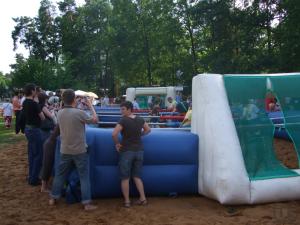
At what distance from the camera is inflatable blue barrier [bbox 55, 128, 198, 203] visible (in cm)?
651

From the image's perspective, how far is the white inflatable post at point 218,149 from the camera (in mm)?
6086

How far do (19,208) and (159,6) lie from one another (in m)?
33.4

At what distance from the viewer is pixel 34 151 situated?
761 cm

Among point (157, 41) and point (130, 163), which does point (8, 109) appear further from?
point (157, 41)

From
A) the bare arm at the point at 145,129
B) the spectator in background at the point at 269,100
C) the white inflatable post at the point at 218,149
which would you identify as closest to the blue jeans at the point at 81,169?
the bare arm at the point at 145,129

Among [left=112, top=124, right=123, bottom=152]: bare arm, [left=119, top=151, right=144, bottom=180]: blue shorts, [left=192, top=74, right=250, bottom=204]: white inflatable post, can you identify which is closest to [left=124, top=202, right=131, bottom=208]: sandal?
[left=119, top=151, right=144, bottom=180]: blue shorts

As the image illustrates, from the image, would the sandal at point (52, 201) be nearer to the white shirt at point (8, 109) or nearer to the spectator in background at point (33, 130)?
the spectator in background at point (33, 130)

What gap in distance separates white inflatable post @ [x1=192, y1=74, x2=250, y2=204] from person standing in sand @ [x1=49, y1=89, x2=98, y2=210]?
1590mm

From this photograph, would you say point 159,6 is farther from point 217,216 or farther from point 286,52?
point 217,216

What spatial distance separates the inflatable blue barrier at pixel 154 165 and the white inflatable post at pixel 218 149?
0.17m

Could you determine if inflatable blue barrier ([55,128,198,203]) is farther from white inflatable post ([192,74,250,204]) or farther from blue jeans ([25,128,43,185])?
blue jeans ([25,128,43,185])

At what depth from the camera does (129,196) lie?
678 centimetres

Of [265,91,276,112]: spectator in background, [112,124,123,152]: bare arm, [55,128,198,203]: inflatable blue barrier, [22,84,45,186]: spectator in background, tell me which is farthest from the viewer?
[22,84,45,186]: spectator in background

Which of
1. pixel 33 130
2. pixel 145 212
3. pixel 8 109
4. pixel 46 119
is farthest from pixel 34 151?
pixel 8 109
